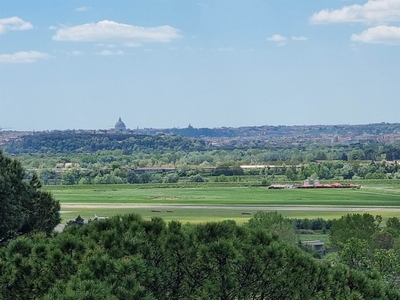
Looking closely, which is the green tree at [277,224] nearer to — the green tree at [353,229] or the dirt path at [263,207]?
the green tree at [353,229]

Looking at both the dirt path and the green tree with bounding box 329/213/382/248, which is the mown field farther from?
the green tree with bounding box 329/213/382/248

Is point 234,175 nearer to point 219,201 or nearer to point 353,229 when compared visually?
point 219,201

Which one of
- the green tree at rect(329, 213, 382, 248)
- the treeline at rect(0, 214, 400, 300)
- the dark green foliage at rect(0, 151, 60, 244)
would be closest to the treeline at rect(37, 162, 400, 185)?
the green tree at rect(329, 213, 382, 248)

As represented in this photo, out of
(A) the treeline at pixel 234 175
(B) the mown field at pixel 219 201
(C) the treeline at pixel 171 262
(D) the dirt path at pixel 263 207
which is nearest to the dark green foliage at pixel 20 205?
(C) the treeline at pixel 171 262

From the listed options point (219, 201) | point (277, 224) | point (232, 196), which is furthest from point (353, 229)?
point (232, 196)

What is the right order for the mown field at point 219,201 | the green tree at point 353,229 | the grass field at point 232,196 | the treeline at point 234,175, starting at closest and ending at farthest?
the green tree at point 353,229
the mown field at point 219,201
the grass field at point 232,196
the treeline at point 234,175

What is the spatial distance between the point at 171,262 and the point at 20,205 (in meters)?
11.2

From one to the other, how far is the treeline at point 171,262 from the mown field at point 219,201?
33.8 metres

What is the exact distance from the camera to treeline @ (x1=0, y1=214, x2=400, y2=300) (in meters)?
9.33

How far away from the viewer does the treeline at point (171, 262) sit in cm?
933

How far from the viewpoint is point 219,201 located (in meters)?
63.5

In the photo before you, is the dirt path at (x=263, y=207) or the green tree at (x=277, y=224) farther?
the dirt path at (x=263, y=207)

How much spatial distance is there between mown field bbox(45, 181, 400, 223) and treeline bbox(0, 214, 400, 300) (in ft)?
111

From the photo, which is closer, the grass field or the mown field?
the mown field
